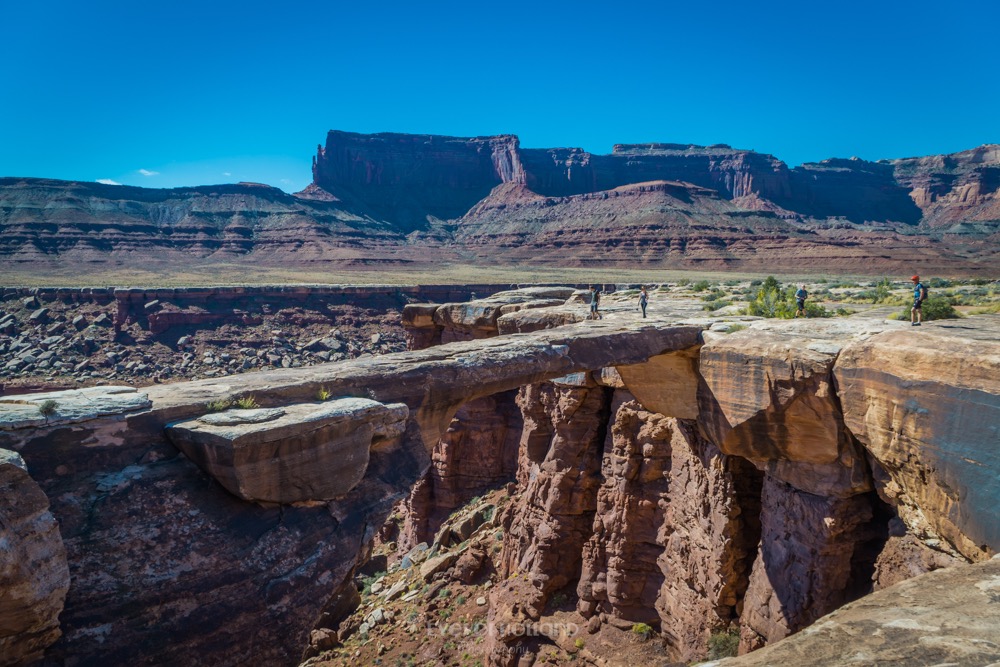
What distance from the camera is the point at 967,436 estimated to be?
659cm

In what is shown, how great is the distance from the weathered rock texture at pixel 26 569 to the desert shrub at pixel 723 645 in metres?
8.39

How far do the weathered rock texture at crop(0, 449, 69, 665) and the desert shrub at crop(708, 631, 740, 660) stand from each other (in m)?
8.39

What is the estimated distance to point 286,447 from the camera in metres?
5.72

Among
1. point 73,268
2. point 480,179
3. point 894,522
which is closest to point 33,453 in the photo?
point 894,522

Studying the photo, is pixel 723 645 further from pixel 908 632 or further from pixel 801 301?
pixel 908 632

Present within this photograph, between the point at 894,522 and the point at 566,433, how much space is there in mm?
5943

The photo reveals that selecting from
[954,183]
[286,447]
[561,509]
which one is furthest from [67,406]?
[954,183]

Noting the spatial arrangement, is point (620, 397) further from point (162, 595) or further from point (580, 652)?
point (162, 595)

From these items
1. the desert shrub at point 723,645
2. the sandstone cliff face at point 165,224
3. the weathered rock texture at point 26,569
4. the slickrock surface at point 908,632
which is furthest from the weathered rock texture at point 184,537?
the sandstone cliff face at point 165,224

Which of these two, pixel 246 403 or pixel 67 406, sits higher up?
pixel 67 406

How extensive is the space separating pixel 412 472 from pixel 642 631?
6.30 m

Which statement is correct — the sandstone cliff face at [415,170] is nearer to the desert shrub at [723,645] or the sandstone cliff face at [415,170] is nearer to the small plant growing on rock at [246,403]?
the desert shrub at [723,645]

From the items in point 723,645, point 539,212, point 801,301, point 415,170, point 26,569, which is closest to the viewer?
point 26,569

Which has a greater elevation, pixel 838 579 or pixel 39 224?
Result: pixel 39 224
